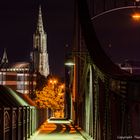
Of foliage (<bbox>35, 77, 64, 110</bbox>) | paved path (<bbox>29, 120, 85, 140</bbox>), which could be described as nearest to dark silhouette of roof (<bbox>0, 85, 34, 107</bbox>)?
paved path (<bbox>29, 120, 85, 140</bbox>)

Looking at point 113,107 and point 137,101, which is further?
point 113,107

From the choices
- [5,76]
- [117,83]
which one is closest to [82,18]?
[117,83]

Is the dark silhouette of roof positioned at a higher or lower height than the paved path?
higher

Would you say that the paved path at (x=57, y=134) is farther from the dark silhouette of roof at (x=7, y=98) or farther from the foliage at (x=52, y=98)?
the foliage at (x=52, y=98)

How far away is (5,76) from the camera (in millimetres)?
197875

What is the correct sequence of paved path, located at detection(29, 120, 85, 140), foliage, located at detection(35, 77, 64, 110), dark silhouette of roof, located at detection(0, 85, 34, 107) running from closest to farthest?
dark silhouette of roof, located at detection(0, 85, 34, 107), paved path, located at detection(29, 120, 85, 140), foliage, located at detection(35, 77, 64, 110)

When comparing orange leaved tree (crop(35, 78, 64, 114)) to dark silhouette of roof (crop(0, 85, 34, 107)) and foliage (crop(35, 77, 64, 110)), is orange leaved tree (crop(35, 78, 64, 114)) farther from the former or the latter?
dark silhouette of roof (crop(0, 85, 34, 107))

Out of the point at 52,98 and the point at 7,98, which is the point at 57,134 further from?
the point at 52,98

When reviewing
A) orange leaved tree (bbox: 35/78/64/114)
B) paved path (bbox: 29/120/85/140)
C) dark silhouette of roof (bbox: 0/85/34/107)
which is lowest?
paved path (bbox: 29/120/85/140)

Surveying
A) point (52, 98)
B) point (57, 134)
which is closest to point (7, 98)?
point (57, 134)

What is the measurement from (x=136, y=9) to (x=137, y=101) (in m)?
12.0

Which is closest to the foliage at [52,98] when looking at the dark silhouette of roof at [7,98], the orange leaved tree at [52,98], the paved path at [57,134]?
the orange leaved tree at [52,98]

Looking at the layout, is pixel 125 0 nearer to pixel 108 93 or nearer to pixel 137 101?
pixel 108 93

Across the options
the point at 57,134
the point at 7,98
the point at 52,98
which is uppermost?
the point at 52,98
